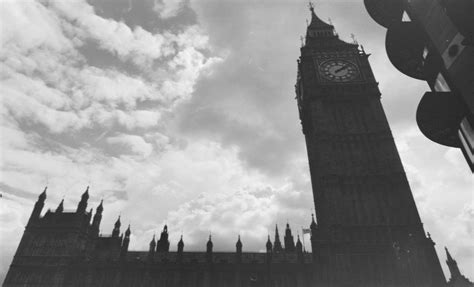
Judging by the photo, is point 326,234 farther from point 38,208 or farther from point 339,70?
point 38,208

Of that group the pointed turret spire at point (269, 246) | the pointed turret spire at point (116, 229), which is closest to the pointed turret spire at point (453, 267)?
the pointed turret spire at point (269, 246)

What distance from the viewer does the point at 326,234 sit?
37.6 m

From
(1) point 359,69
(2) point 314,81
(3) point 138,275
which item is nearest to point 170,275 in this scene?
(3) point 138,275

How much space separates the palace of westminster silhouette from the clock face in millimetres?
154

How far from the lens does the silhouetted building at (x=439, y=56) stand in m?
5.11

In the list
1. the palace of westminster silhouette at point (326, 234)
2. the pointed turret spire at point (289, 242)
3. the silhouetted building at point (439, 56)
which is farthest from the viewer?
the pointed turret spire at point (289, 242)

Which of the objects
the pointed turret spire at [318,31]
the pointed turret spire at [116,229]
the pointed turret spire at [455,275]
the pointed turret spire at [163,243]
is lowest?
the pointed turret spire at [455,275]

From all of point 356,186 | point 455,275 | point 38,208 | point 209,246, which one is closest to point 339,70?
point 356,186

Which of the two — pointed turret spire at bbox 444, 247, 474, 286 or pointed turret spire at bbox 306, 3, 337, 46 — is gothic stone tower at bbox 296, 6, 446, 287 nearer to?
pointed turret spire at bbox 306, 3, 337, 46

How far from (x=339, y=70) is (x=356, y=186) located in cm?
1998

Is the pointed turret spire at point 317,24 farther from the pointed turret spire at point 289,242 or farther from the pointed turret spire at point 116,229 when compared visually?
the pointed turret spire at point 116,229

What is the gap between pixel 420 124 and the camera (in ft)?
19.7

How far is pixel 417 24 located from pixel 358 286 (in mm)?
33702

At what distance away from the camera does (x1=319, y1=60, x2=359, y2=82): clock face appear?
49.5 meters
